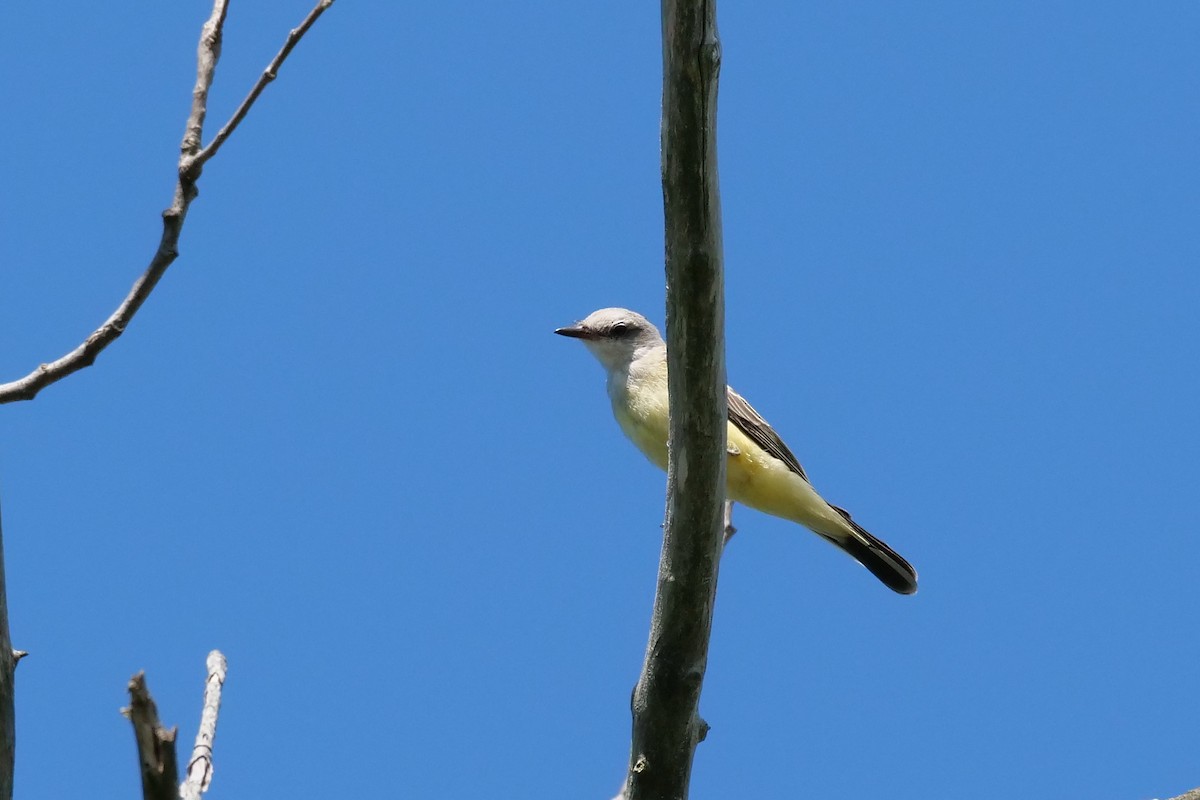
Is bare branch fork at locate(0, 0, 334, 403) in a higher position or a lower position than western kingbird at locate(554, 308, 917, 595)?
lower

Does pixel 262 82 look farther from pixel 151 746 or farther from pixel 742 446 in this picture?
pixel 742 446

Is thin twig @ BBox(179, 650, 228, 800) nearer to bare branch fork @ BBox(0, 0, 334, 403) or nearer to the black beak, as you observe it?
bare branch fork @ BBox(0, 0, 334, 403)

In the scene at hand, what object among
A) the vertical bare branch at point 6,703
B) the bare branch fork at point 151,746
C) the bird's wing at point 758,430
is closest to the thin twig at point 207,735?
the vertical bare branch at point 6,703

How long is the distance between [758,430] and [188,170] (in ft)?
15.5

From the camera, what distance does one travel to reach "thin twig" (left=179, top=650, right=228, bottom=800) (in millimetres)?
3230

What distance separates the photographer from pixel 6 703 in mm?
2949

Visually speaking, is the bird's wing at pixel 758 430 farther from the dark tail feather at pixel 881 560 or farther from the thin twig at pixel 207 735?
the thin twig at pixel 207 735

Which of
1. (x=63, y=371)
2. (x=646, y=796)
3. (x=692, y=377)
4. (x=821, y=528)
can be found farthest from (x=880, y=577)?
(x=63, y=371)

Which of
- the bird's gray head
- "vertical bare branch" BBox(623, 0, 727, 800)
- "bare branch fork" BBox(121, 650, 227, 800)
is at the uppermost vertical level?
the bird's gray head

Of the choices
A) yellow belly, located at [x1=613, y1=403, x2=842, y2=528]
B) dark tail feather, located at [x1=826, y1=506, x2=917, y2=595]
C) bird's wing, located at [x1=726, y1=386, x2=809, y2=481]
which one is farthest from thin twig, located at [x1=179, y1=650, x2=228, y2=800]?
dark tail feather, located at [x1=826, y1=506, x2=917, y2=595]

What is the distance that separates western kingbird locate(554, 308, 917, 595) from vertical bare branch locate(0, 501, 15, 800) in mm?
4159

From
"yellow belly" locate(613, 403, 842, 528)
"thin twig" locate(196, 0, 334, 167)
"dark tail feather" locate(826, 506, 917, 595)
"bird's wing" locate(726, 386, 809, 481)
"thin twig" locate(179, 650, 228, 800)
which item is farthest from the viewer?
"dark tail feather" locate(826, 506, 917, 595)

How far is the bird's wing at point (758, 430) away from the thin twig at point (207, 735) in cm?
390

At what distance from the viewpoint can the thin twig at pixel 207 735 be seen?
127 inches
